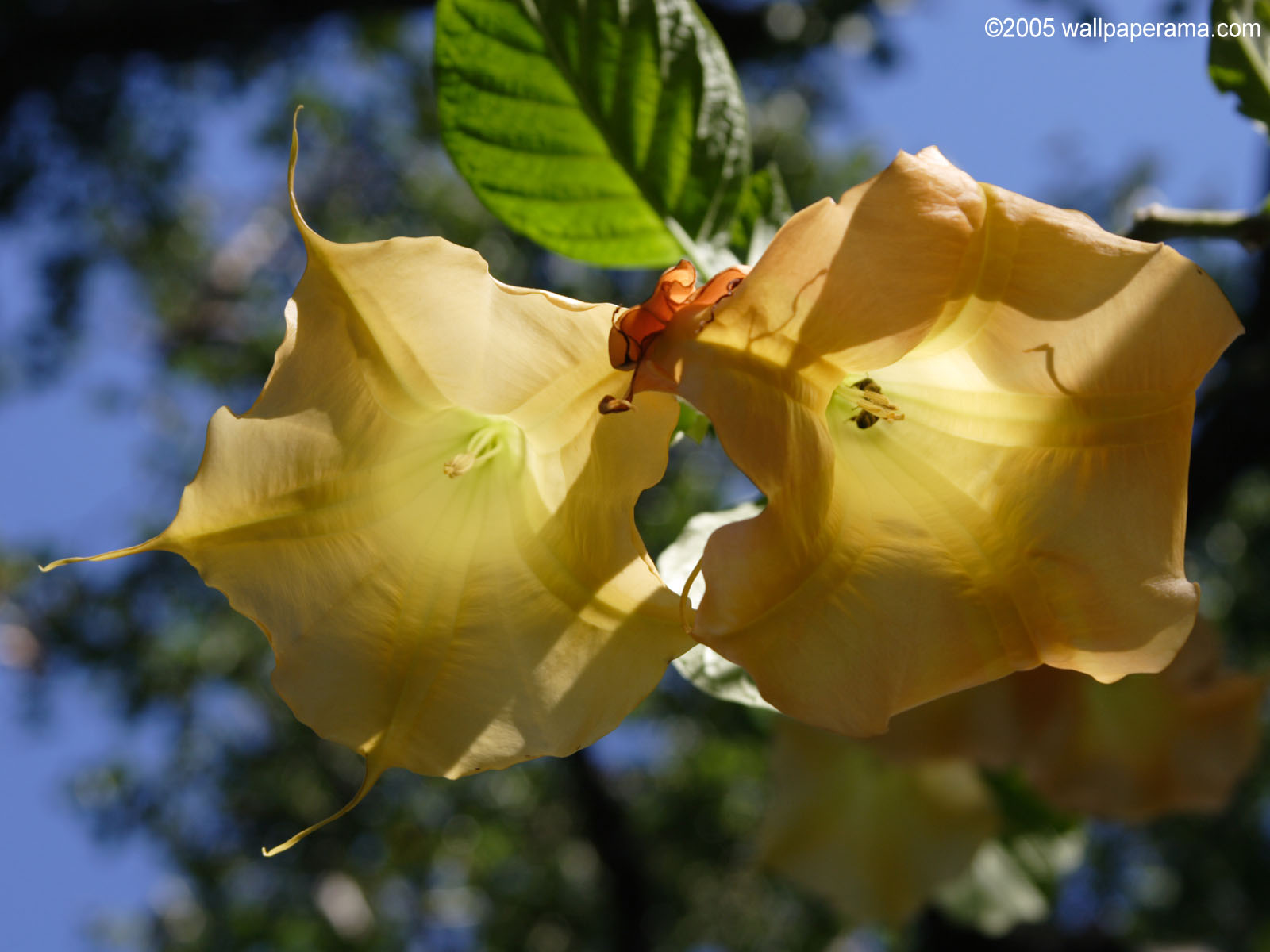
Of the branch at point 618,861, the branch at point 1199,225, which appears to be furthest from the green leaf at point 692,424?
the branch at point 618,861

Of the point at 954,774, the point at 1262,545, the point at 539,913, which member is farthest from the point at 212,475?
the point at 539,913

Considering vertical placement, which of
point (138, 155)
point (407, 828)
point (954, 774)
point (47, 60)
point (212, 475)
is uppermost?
point (212, 475)

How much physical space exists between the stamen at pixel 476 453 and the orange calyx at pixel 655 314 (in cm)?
28

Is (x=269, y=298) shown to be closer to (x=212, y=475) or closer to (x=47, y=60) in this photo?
(x=47, y=60)

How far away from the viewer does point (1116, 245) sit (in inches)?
24.0

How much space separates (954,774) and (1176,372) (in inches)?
69.3

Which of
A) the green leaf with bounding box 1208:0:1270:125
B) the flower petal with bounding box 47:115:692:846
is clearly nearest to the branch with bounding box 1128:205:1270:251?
the green leaf with bounding box 1208:0:1270:125

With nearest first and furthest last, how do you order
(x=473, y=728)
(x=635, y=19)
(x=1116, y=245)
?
(x=1116, y=245), (x=473, y=728), (x=635, y=19)

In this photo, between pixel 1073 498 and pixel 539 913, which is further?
pixel 539 913

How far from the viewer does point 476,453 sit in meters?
0.89

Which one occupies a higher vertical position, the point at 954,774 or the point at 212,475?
the point at 212,475

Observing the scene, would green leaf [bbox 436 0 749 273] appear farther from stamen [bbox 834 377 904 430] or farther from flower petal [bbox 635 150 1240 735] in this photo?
flower petal [bbox 635 150 1240 735]

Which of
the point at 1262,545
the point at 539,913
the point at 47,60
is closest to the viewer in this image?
the point at 47,60

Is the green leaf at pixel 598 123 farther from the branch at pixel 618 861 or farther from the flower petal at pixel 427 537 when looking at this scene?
the branch at pixel 618 861
